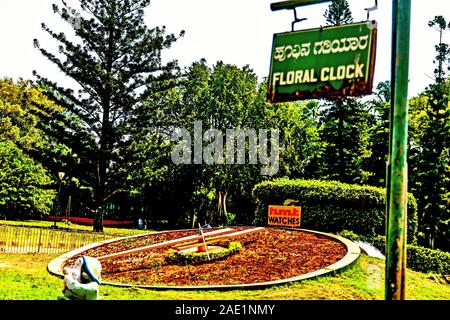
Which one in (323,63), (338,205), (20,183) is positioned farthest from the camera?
(20,183)

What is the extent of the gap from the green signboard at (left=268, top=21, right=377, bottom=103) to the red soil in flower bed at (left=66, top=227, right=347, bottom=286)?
6293mm

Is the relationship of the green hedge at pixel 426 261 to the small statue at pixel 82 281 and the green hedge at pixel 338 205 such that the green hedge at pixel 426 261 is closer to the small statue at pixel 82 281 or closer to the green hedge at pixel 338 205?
the green hedge at pixel 338 205

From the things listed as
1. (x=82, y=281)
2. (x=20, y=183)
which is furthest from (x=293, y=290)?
(x=20, y=183)

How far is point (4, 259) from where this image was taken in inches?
592

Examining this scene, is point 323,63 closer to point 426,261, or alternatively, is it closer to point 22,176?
point 426,261

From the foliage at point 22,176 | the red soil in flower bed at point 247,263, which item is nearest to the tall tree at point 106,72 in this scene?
the foliage at point 22,176

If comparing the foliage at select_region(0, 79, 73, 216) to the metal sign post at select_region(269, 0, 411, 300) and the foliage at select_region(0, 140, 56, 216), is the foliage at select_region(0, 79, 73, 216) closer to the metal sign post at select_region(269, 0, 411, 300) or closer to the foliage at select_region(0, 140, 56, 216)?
the foliage at select_region(0, 140, 56, 216)

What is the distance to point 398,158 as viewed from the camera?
4.32 meters

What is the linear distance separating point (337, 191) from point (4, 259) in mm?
10301

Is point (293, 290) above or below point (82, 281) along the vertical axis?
below

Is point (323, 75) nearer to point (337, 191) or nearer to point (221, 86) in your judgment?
point (337, 191)

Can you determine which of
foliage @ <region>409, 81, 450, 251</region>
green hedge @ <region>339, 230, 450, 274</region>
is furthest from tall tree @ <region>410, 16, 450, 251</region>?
green hedge @ <region>339, 230, 450, 274</region>

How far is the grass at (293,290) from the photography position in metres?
9.38

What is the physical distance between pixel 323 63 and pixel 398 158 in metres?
1.17
